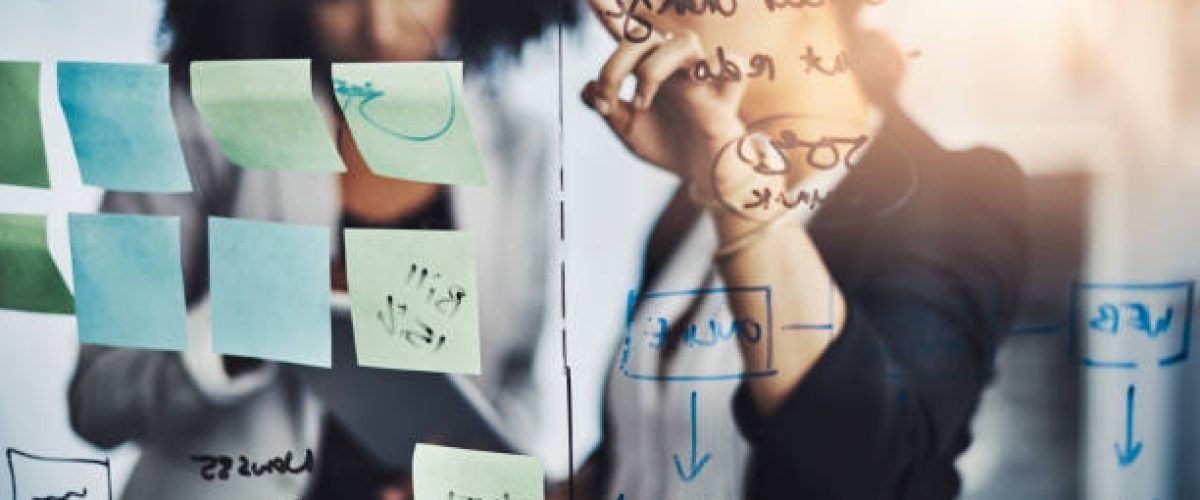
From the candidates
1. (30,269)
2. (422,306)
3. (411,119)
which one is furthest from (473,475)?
(30,269)

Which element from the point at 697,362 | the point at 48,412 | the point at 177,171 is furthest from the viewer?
the point at 48,412

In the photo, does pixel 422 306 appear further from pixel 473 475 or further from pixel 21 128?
pixel 21 128

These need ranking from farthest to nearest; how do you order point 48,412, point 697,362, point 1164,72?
point 48,412 → point 697,362 → point 1164,72

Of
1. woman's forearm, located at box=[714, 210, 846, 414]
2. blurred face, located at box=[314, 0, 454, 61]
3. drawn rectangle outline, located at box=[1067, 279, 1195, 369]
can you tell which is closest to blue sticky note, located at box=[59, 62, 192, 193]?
blurred face, located at box=[314, 0, 454, 61]

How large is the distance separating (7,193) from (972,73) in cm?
129

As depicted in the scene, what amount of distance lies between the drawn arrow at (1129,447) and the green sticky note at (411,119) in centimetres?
82

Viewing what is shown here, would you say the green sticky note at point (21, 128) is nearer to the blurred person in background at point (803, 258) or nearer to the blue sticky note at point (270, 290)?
the blue sticky note at point (270, 290)

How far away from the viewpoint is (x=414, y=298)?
146 centimetres

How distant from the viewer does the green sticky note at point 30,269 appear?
1.59 m

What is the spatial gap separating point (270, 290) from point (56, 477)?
0.45 metres

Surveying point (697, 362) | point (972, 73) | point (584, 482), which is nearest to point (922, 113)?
point (972, 73)

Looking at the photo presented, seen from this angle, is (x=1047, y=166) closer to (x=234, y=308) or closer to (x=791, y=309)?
(x=791, y=309)

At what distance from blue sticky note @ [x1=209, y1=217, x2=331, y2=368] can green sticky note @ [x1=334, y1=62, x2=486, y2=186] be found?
14cm

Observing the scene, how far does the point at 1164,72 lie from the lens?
1305mm
